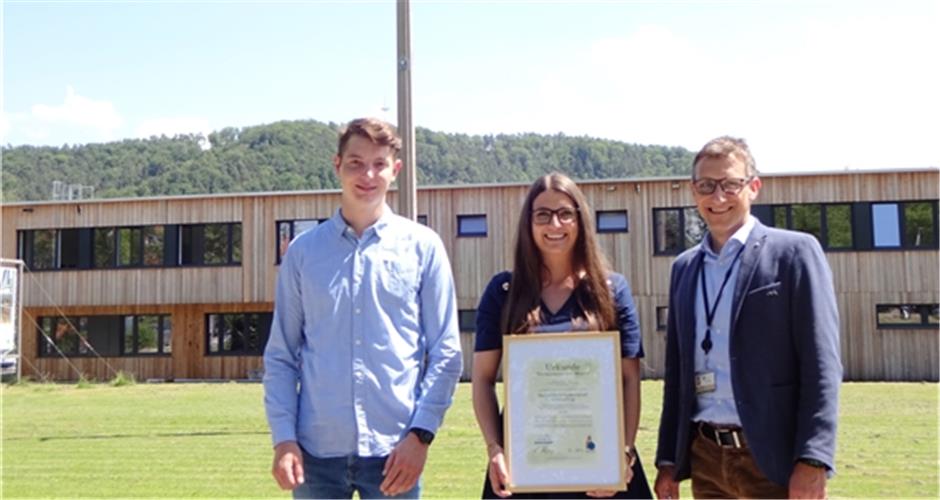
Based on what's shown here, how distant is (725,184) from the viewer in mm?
4070

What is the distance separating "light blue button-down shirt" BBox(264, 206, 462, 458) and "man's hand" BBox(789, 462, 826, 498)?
1.41 metres

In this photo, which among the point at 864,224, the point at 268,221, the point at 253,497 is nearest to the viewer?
the point at 253,497

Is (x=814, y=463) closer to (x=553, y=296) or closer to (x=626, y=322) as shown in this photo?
(x=626, y=322)

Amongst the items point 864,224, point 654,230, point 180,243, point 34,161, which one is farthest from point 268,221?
point 34,161

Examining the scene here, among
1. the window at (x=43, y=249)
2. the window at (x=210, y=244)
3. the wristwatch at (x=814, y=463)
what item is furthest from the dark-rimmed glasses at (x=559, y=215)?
the window at (x=43, y=249)

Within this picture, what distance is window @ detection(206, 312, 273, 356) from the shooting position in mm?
35719

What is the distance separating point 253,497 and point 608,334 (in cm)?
632

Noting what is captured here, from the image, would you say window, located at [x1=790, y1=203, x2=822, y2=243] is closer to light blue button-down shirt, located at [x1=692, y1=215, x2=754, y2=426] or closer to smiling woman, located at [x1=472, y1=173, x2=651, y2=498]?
light blue button-down shirt, located at [x1=692, y1=215, x2=754, y2=426]

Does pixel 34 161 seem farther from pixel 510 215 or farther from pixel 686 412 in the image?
pixel 686 412

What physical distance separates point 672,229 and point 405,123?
2379 cm

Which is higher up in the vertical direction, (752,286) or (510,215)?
(510,215)

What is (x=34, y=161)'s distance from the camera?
10606 cm

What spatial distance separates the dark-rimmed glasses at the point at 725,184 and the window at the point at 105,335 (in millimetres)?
34969

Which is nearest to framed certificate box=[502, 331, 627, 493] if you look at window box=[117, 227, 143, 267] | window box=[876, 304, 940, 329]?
window box=[876, 304, 940, 329]
